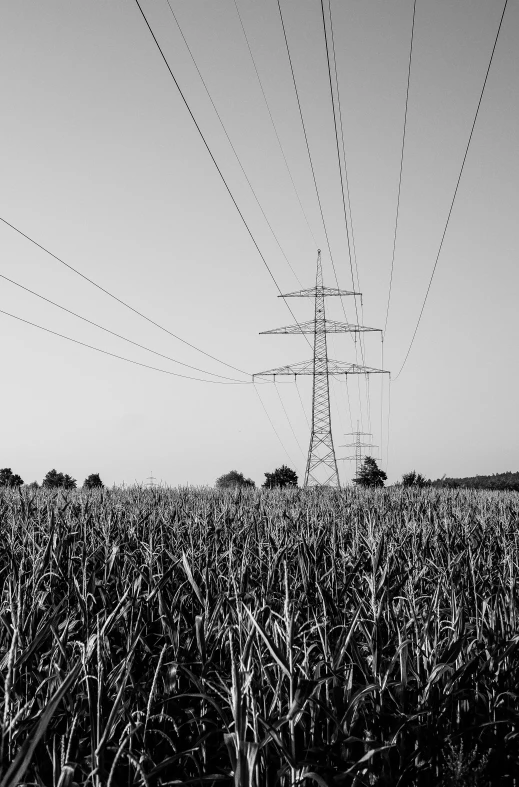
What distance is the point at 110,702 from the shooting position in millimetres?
2619

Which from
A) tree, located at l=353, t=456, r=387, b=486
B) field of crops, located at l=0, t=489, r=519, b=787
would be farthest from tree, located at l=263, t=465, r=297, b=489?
field of crops, located at l=0, t=489, r=519, b=787

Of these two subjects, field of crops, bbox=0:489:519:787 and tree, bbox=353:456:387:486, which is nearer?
field of crops, bbox=0:489:519:787

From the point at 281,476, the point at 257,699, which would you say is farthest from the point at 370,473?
the point at 257,699

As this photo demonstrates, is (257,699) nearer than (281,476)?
Yes

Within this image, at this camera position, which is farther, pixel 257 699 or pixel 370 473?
pixel 370 473

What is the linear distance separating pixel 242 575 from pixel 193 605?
545 mm

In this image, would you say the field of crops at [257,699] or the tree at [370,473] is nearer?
the field of crops at [257,699]

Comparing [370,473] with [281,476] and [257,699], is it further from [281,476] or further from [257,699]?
[257,699]

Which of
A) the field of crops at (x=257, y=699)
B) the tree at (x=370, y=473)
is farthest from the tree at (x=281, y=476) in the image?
the field of crops at (x=257, y=699)

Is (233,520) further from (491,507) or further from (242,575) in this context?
(491,507)

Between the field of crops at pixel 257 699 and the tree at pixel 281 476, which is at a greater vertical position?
the tree at pixel 281 476

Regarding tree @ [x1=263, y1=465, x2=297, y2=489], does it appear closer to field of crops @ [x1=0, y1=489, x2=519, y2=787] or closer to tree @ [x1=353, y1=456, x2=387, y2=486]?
tree @ [x1=353, y1=456, x2=387, y2=486]

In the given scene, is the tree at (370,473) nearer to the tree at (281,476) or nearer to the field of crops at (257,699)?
the tree at (281,476)

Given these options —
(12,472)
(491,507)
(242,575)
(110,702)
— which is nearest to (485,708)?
(242,575)
